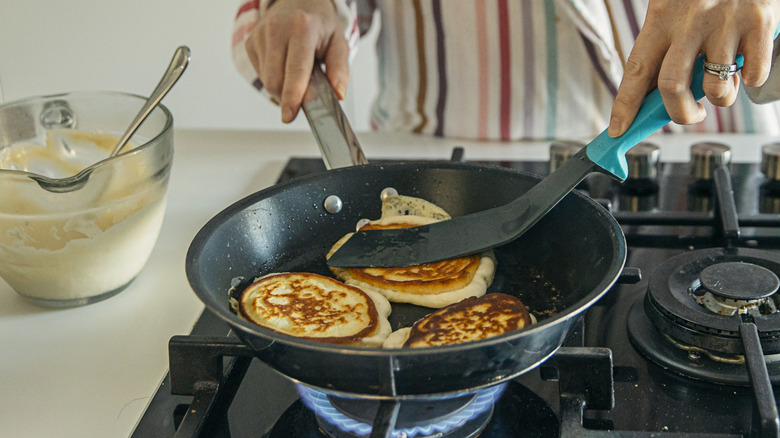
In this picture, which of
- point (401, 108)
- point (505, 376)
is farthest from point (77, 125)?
point (505, 376)

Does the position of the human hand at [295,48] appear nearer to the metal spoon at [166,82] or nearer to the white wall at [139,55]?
the metal spoon at [166,82]

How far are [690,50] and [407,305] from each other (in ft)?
1.26

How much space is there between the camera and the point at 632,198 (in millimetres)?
1110

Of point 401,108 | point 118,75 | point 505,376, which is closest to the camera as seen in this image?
point 505,376

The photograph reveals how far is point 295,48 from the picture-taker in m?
1.05

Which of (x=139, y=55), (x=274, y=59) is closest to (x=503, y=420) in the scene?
(x=274, y=59)

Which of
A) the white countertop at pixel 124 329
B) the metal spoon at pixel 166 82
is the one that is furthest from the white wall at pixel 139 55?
the metal spoon at pixel 166 82

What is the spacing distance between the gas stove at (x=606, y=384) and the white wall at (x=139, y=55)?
117cm

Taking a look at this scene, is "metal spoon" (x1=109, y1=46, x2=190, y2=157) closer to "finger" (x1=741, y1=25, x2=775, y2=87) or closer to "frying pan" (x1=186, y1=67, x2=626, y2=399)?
"frying pan" (x1=186, y1=67, x2=626, y2=399)

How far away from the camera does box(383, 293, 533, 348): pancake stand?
0.69m

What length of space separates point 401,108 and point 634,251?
65cm

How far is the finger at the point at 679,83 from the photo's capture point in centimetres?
72

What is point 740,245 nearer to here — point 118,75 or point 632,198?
point 632,198

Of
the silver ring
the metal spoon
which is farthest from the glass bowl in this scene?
the silver ring
